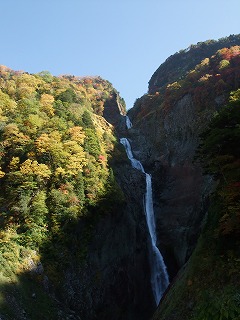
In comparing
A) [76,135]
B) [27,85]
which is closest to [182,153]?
[76,135]

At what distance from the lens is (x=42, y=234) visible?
2602 cm

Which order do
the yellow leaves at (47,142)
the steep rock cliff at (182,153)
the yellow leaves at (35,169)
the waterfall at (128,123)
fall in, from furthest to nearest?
the waterfall at (128,123)
the steep rock cliff at (182,153)
the yellow leaves at (47,142)
the yellow leaves at (35,169)

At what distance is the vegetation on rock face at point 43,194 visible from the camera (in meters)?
22.4

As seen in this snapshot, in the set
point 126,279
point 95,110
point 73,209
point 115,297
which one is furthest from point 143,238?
point 95,110

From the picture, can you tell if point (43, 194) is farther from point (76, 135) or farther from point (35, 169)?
point (76, 135)

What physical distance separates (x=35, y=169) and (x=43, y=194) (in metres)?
2.57

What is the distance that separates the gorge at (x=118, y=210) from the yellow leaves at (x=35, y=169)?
0.32ft

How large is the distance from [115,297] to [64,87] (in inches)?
1509

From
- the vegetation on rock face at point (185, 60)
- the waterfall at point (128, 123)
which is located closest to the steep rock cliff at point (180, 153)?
the waterfall at point (128, 123)

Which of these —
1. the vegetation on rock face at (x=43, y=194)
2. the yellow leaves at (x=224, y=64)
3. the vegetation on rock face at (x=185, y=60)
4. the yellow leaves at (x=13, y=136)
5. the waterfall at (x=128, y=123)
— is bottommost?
the vegetation on rock face at (x=43, y=194)

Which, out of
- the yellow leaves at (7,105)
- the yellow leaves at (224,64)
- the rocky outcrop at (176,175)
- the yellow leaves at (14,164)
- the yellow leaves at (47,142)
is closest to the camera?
the yellow leaves at (14,164)

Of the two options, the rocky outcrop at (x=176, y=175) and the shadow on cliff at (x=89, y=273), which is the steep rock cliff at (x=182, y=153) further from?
the shadow on cliff at (x=89, y=273)

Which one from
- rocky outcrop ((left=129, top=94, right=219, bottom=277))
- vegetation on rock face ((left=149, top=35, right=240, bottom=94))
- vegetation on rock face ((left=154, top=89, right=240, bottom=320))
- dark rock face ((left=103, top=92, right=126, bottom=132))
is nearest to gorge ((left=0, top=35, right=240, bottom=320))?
vegetation on rock face ((left=154, top=89, right=240, bottom=320))

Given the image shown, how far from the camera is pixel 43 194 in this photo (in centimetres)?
2888
